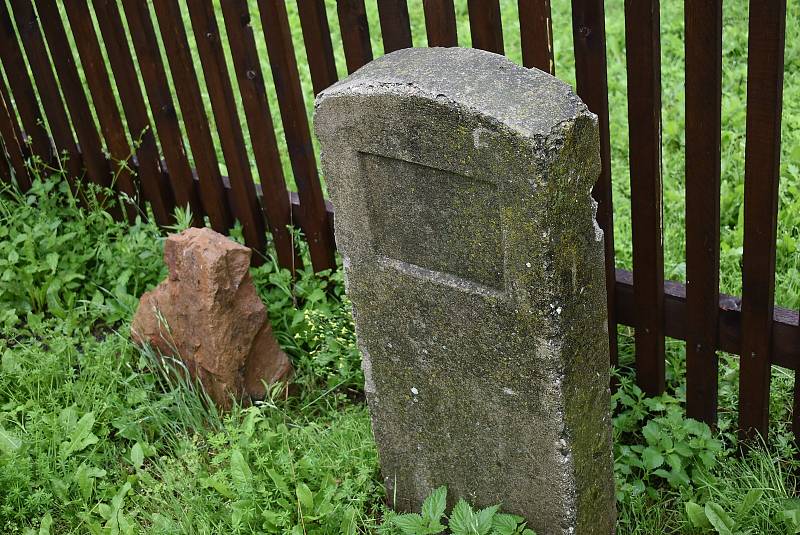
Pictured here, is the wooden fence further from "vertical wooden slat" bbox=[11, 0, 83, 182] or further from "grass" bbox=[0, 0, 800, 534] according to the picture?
"grass" bbox=[0, 0, 800, 534]

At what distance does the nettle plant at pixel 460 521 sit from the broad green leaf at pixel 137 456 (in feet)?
3.22

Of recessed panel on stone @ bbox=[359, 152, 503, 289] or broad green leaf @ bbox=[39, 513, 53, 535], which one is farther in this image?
broad green leaf @ bbox=[39, 513, 53, 535]

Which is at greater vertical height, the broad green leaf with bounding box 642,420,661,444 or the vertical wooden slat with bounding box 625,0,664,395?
the vertical wooden slat with bounding box 625,0,664,395

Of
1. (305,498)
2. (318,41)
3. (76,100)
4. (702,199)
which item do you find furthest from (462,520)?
(76,100)

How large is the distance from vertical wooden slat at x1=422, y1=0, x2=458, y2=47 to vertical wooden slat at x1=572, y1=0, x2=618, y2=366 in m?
0.42

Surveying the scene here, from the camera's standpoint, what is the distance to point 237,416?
10.3 feet

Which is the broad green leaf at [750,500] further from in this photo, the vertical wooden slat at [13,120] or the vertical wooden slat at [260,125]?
the vertical wooden slat at [13,120]

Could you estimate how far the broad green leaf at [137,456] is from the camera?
302cm

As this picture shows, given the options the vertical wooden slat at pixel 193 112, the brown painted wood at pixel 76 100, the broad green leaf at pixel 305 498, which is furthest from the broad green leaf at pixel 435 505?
the brown painted wood at pixel 76 100

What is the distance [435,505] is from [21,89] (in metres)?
3.11

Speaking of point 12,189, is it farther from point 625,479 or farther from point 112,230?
point 625,479

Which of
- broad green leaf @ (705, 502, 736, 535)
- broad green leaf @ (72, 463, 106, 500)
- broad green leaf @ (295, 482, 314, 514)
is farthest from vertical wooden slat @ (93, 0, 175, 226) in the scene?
broad green leaf @ (705, 502, 736, 535)

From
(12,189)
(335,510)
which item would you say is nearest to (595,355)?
(335,510)

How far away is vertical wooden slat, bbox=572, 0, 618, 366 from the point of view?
2.52 meters
